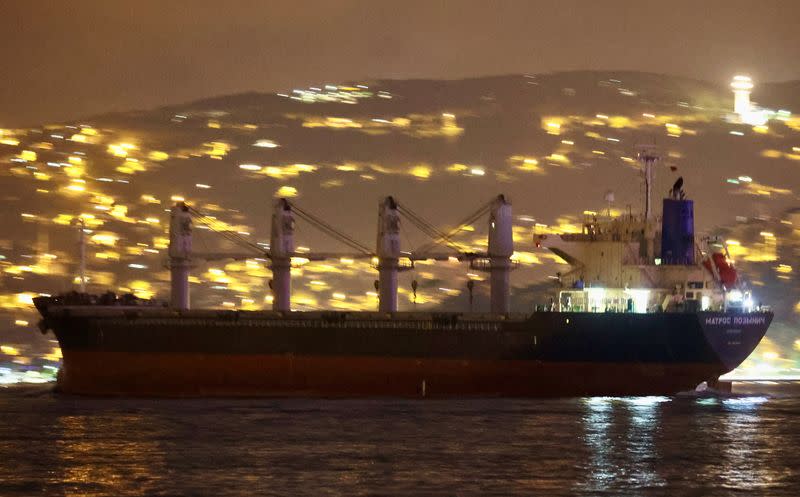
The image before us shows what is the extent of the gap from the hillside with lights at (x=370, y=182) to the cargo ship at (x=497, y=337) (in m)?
24.8

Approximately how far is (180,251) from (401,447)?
81.1ft

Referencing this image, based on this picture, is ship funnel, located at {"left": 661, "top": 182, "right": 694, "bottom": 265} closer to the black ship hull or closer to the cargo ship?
the cargo ship

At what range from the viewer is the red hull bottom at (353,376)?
5103 centimetres

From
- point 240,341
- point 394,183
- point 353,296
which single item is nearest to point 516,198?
point 394,183

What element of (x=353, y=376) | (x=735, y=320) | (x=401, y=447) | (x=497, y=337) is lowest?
(x=401, y=447)

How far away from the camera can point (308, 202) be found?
12088cm

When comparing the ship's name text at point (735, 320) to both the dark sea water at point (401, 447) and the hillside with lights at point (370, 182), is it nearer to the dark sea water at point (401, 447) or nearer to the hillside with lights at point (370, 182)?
the dark sea water at point (401, 447)

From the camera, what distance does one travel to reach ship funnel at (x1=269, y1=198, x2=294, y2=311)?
60656mm

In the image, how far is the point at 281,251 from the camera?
6062 centimetres

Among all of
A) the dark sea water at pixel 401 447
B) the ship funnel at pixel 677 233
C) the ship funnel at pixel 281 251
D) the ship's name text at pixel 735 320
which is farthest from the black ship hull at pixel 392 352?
the ship funnel at pixel 281 251

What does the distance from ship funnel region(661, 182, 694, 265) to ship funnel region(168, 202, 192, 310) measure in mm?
19534

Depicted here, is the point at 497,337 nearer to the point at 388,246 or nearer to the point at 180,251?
the point at 388,246

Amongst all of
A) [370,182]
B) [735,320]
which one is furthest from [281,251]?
[370,182]

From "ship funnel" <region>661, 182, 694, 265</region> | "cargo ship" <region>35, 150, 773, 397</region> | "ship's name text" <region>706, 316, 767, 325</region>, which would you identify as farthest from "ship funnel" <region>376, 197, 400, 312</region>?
"ship's name text" <region>706, 316, 767, 325</region>
